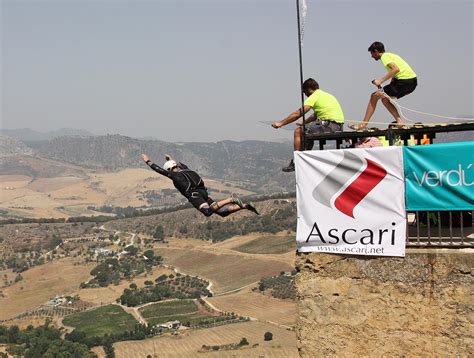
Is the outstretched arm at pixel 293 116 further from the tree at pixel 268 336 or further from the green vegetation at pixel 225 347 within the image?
the tree at pixel 268 336

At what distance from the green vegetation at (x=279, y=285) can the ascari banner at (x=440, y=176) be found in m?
133

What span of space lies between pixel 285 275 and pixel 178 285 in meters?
29.1

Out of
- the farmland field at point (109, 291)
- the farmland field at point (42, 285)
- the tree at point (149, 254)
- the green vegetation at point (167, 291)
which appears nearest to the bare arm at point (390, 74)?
the green vegetation at point (167, 291)

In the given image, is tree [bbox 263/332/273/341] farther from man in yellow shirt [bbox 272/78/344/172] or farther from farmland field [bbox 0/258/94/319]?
man in yellow shirt [bbox 272/78/344/172]

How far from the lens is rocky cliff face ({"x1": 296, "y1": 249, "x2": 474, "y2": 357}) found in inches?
263

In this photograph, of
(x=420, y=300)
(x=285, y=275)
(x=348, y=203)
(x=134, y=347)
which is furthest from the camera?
(x=285, y=275)

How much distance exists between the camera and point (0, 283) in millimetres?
171625

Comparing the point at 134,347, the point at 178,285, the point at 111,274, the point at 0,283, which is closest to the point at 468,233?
the point at 134,347

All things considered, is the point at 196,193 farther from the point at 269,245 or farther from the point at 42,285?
the point at 269,245

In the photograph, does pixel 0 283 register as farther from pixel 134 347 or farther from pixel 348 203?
pixel 348 203

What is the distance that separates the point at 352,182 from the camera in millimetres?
7340

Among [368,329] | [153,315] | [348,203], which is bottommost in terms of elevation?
[153,315]

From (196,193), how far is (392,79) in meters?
3.92

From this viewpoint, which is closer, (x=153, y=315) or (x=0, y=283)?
(x=153, y=315)
